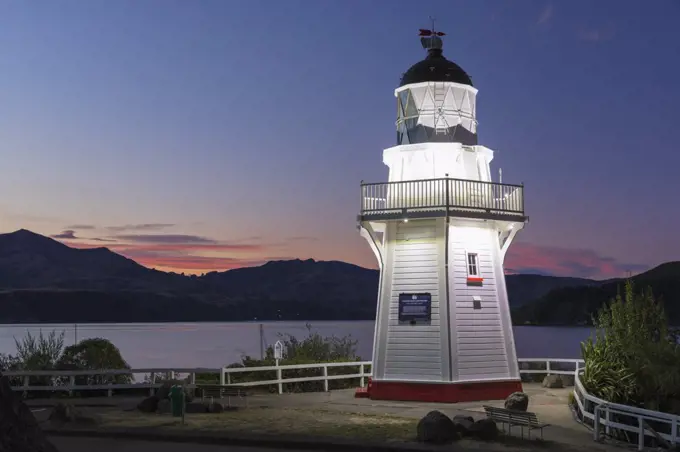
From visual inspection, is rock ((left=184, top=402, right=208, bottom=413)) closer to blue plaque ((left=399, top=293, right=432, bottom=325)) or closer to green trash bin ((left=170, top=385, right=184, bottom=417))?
green trash bin ((left=170, top=385, right=184, bottom=417))

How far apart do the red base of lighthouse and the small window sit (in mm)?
3005

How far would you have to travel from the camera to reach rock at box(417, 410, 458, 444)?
1600 cm

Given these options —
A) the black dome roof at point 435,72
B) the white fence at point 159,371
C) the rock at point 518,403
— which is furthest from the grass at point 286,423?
the black dome roof at point 435,72

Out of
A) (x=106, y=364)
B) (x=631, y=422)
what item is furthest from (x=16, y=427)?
(x=106, y=364)

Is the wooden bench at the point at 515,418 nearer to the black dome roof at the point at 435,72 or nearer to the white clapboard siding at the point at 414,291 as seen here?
the white clapboard siding at the point at 414,291

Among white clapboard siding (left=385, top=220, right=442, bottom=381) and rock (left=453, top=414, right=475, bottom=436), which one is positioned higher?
white clapboard siding (left=385, top=220, right=442, bottom=381)

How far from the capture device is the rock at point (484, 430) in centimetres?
1658

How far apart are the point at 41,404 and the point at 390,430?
10129 millimetres

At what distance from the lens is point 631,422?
17.1 m

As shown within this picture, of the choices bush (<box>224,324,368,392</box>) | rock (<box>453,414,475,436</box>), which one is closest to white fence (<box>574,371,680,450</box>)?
rock (<box>453,414,475,436</box>)

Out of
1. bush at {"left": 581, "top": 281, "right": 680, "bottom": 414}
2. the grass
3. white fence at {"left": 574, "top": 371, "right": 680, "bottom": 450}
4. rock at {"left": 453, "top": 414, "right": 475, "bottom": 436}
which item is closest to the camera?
white fence at {"left": 574, "top": 371, "right": 680, "bottom": 450}

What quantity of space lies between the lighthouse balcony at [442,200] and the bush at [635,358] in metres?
4.23

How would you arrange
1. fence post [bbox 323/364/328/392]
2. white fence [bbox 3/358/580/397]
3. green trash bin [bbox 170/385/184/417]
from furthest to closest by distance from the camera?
fence post [bbox 323/364/328/392] < white fence [bbox 3/358/580/397] < green trash bin [bbox 170/385/184/417]

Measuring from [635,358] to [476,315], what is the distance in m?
6.51
